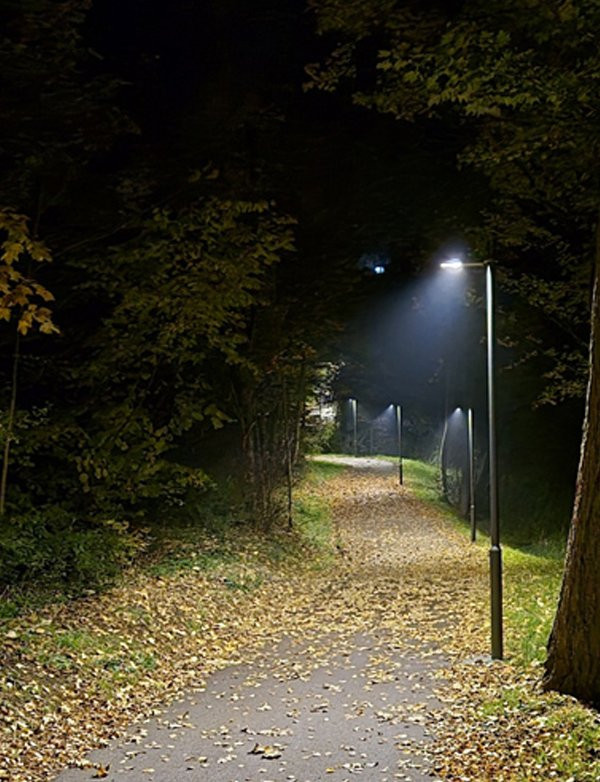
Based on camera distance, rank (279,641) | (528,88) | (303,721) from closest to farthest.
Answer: (303,721) → (528,88) → (279,641)

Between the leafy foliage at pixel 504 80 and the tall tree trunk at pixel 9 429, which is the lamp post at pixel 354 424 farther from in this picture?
the tall tree trunk at pixel 9 429

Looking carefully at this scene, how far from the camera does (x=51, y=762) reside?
6.98m

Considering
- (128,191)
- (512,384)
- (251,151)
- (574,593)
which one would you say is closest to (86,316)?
(128,191)

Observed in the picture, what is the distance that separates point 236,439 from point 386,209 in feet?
21.4

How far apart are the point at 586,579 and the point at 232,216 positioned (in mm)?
6576

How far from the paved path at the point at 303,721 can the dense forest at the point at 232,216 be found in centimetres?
177

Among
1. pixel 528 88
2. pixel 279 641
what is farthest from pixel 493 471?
pixel 528 88

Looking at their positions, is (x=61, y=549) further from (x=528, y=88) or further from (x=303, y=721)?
(x=528, y=88)

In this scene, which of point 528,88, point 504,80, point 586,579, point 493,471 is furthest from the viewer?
point 493,471

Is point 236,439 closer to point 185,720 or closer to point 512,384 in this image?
point 512,384

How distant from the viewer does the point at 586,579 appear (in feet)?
Answer: 25.4

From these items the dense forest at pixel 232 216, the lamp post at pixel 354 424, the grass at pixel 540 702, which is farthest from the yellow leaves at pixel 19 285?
the lamp post at pixel 354 424

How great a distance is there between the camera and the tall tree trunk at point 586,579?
301 inches

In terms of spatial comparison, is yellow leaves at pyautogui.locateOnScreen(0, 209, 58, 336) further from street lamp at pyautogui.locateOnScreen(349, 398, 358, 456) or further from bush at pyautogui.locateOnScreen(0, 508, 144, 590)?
street lamp at pyautogui.locateOnScreen(349, 398, 358, 456)
